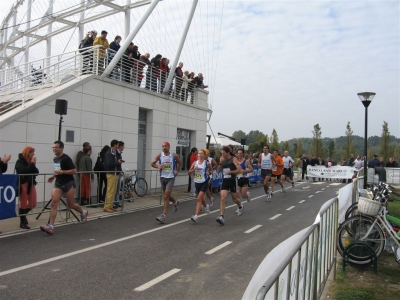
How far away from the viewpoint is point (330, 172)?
2806 cm

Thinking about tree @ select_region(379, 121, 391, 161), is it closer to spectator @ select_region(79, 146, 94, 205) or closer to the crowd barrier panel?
A: spectator @ select_region(79, 146, 94, 205)

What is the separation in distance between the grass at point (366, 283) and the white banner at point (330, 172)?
72.3ft

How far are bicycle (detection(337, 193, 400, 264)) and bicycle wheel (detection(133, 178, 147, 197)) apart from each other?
28.0 ft

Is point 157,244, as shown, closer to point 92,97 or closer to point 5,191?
point 5,191

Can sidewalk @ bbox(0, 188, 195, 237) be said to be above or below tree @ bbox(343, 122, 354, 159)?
below

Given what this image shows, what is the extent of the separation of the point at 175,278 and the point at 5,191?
4596mm

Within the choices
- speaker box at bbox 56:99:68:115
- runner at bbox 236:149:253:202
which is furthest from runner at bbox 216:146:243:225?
speaker box at bbox 56:99:68:115

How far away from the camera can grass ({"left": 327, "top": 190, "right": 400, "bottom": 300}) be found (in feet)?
15.8

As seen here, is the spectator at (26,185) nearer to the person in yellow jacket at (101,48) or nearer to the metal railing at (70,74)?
the metal railing at (70,74)

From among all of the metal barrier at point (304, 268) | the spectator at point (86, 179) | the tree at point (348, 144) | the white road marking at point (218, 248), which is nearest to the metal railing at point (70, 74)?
the spectator at point (86, 179)

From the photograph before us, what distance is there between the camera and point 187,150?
68.8 ft

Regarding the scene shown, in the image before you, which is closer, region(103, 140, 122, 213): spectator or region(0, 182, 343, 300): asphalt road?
region(0, 182, 343, 300): asphalt road

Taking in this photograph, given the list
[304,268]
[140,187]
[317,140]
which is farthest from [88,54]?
[317,140]

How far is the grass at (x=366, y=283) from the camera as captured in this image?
15.8ft
